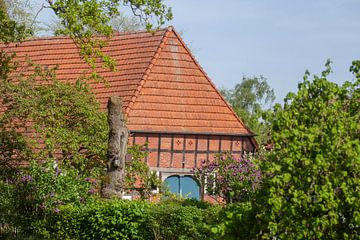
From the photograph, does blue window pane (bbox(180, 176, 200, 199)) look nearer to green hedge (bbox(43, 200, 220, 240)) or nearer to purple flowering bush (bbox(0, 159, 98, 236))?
purple flowering bush (bbox(0, 159, 98, 236))

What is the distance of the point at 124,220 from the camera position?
18.4 meters

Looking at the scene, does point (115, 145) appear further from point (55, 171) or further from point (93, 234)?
point (93, 234)

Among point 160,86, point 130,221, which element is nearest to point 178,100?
point 160,86

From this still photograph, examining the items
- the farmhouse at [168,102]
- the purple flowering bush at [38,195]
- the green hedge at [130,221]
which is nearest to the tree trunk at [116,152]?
the purple flowering bush at [38,195]

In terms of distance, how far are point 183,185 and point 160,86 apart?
4019 millimetres

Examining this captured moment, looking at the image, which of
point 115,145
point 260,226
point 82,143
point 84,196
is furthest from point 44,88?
point 260,226

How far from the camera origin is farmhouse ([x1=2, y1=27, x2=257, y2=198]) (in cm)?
3550

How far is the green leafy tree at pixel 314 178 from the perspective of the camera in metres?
9.66

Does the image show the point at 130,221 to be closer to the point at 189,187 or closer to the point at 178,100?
the point at 189,187

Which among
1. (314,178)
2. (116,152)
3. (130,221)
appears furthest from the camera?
(116,152)

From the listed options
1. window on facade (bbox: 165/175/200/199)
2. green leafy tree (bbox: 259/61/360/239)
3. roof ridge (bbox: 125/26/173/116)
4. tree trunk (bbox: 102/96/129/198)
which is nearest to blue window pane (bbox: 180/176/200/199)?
window on facade (bbox: 165/175/200/199)

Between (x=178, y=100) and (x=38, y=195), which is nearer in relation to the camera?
(x=38, y=195)

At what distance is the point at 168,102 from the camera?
121ft

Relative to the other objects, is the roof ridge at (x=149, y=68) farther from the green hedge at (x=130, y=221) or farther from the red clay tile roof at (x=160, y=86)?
the green hedge at (x=130, y=221)
